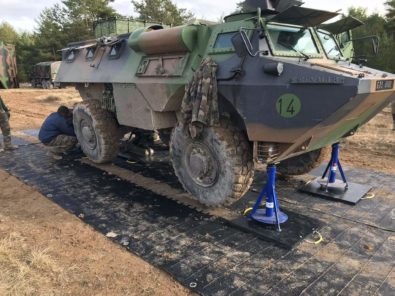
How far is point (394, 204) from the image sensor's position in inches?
193

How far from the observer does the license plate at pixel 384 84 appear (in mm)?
3642

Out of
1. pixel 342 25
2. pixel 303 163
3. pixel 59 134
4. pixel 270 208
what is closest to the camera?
pixel 270 208

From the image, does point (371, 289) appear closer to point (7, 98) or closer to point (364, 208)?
point (364, 208)

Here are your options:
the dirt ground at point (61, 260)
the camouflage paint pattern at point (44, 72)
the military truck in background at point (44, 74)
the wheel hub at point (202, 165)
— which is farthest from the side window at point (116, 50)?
the military truck in background at point (44, 74)

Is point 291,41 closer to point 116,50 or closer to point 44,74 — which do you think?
point 116,50

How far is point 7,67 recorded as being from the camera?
2402 cm

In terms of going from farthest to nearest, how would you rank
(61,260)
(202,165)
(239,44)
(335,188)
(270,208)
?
1. (335,188)
2. (202,165)
3. (270,208)
4. (239,44)
5. (61,260)

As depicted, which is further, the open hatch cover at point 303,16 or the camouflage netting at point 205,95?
the camouflage netting at point 205,95

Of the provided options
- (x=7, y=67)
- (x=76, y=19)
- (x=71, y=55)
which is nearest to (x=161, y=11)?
(x=76, y=19)

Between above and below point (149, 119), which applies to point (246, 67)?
above

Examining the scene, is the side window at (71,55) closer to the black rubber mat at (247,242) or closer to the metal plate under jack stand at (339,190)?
the black rubber mat at (247,242)

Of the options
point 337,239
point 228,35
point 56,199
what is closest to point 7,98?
point 56,199

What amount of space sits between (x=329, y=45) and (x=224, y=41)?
155 cm

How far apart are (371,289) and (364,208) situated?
71.2 inches
